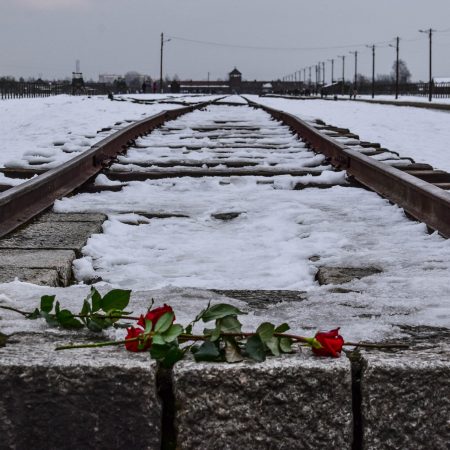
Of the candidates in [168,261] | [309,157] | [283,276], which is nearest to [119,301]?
[283,276]

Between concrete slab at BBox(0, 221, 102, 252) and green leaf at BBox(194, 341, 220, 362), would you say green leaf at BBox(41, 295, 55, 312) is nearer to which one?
green leaf at BBox(194, 341, 220, 362)

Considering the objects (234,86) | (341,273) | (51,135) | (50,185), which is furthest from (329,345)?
(234,86)

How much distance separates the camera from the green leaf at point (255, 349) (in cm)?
154

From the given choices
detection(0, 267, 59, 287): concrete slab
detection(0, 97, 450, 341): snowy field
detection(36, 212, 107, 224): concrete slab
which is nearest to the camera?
detection(0, 97, 450, 341): snowy field

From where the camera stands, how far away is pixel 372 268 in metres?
2.83

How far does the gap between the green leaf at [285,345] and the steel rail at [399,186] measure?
1970 millimetres

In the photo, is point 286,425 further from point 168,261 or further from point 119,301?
point 168,261

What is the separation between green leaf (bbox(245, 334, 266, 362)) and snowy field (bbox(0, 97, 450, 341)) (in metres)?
0.31

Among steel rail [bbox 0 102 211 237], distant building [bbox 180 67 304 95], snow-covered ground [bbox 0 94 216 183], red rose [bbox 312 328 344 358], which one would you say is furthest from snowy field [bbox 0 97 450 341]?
distant building [bbox 180 67 304 95]

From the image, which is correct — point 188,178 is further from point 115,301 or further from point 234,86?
point 234,86

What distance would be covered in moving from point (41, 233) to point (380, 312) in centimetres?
198

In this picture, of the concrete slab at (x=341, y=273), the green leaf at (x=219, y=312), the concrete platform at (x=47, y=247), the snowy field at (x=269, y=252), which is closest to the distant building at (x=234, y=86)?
the snowy field at (x=269, y=252)

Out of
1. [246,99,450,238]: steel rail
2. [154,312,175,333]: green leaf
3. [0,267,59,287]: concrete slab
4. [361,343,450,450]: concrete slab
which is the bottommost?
[361,343,450,450]: concrete slab

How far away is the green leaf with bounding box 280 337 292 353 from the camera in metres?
1.58
